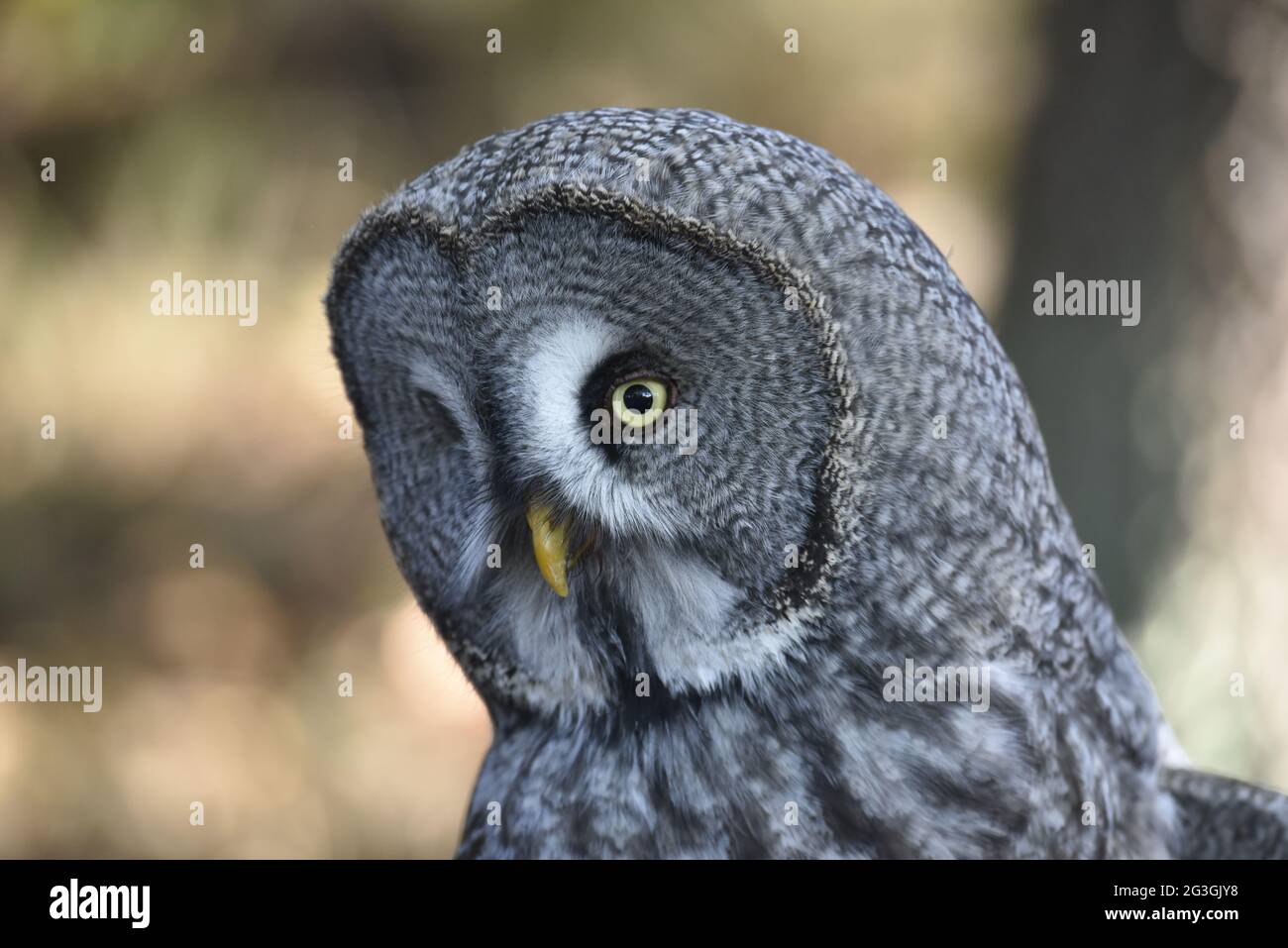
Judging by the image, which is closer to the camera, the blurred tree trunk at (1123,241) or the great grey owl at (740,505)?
the great grey owl at (740,505)

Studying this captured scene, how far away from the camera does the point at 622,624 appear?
4.17 ft

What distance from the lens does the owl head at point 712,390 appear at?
3.68 ft

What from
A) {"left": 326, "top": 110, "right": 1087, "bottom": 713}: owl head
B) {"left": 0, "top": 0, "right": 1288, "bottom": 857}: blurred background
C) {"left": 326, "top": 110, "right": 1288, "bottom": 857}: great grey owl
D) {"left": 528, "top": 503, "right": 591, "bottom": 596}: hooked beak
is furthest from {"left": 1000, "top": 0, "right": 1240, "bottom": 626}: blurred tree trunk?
{"left": 528, "top": 503, "right": 591, "bottom": 596}: hooked beak

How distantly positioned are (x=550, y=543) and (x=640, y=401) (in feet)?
0.66

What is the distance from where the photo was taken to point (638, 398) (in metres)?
1.13

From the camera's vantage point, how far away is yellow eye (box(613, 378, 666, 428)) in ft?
3.70

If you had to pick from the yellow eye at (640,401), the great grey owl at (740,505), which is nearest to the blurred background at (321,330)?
the great grey owl at (740,505)

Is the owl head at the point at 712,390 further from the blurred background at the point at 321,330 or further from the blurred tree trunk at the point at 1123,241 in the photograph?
the blurred tree trunk at the point at 1123,241

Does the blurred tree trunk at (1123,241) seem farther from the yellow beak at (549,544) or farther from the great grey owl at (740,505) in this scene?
the yellow beak at (549,544)

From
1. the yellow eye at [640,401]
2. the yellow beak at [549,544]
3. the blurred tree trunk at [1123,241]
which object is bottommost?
the yellow beak at [549,544]

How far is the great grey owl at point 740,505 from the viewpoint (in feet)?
3.70

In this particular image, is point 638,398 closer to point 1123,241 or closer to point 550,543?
point 550,543

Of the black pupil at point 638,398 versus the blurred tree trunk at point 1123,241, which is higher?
the blurred tree trunk at point 1123,241
